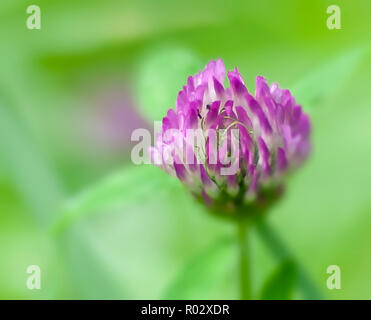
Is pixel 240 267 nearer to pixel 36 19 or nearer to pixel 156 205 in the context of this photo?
pixel 156 205

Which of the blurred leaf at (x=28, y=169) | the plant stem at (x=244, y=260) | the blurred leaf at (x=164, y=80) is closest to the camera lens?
the plant stem at (x=244, y=260)

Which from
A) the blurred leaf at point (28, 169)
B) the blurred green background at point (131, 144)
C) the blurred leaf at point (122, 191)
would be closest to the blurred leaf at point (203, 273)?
the blurred green background at point (131, 144)

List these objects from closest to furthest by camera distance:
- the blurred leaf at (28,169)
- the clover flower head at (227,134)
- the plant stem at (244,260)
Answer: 1. the clover flower head at (227,134)
2. the plant stem at (244,260)
3. the blurred leaf at (28,169)

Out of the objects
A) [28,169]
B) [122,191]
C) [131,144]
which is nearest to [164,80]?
[122,191]

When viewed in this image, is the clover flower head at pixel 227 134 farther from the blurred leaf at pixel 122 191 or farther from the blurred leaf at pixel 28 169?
the blurred leaf at pixel 28 169

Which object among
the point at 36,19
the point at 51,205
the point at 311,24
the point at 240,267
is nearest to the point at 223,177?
the point at 240,267

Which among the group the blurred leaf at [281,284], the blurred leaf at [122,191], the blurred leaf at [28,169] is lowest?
the blurred leaf at [281,284]

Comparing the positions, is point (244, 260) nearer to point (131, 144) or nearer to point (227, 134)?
point (227, 134)
